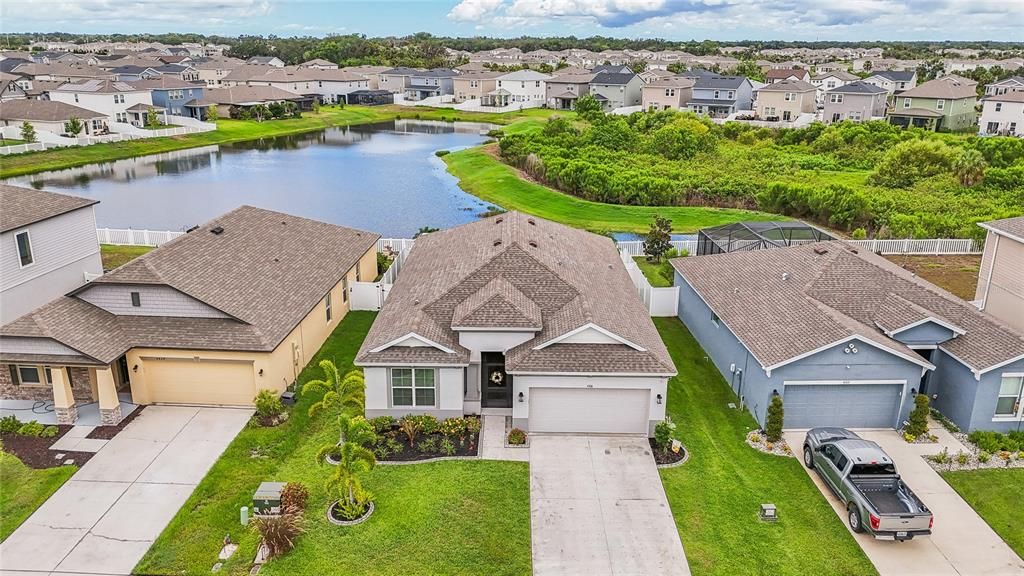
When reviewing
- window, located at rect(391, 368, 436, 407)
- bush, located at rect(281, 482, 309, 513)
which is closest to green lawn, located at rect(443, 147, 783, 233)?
window, located at rect(391, 368, 436, 407)

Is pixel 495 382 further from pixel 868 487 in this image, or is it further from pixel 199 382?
pixel 868 487

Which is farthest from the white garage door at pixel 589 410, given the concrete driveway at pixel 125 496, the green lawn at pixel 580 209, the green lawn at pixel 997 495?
the green lawn at pixel 580 209

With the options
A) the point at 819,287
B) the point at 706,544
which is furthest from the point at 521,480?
the point at 819,287

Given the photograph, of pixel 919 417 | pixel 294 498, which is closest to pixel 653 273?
pixel 919 417

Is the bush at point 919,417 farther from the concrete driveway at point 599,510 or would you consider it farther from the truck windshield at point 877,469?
the concrete driveway at point 599,510

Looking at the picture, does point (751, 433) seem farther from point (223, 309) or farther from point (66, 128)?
point (66, 128)
